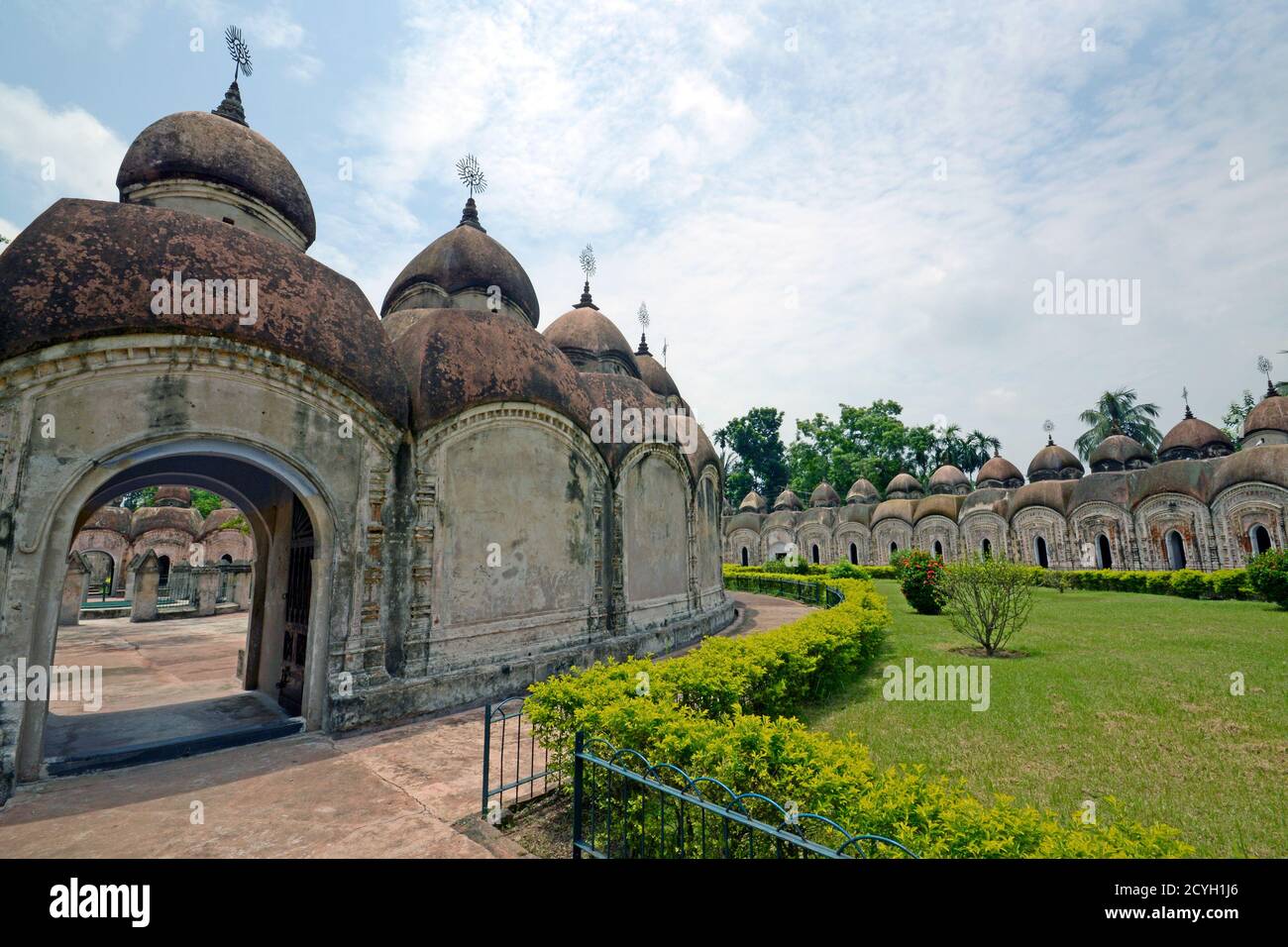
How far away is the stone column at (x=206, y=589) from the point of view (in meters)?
21.1

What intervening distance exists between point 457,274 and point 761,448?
53.1 meters

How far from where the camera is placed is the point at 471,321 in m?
9.35

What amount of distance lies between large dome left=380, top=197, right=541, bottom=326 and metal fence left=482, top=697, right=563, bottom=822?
30.3 ft

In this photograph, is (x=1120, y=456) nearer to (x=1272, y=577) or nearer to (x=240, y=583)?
(x=1272, y=577)

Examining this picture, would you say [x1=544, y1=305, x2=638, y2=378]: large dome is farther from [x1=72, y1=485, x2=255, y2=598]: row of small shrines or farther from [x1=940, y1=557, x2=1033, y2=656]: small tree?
[x1=72, y1=485, x2=255, y2=598]: row of small shrines

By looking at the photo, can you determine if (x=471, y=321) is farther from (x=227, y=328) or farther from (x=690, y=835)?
(x=690, y=835)

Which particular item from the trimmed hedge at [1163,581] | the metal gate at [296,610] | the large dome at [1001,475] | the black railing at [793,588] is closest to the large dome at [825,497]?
the large dome at [1001,475]

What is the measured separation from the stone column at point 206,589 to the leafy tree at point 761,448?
47.9 meters

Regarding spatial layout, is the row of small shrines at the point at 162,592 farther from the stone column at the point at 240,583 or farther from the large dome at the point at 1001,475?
the large dome at the point at 1001,475

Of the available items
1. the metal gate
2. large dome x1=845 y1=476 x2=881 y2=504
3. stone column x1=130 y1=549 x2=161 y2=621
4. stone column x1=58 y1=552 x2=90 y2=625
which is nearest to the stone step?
the metal gate

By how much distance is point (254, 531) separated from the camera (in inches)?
384
